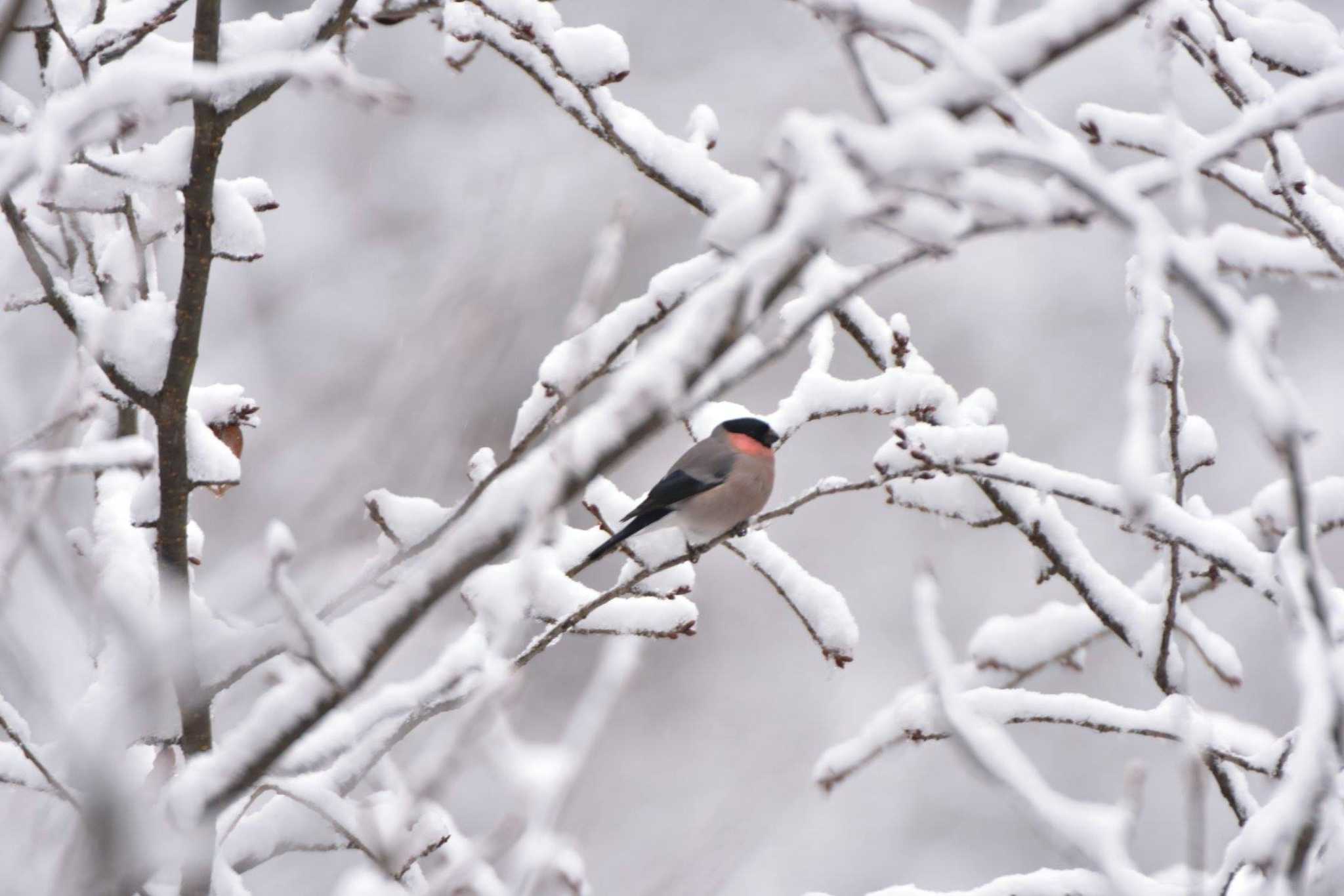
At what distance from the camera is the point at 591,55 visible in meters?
2.55

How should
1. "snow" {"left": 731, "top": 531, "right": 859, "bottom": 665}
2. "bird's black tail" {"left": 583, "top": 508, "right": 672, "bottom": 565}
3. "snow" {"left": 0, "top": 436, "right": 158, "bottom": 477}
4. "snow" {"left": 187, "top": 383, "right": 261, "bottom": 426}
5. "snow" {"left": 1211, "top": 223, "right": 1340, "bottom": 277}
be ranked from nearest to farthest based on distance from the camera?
"snow" {"left": 0, "top": 436, "right": 158, "bottom": 477}, "snow" {"left": 1211, "top": 223, "right": 1340, "bottom": 277}, "snow" {"left": 187, "top": 383, "right": 261, "bottom": 426}, "snow" {"left": 731, "top": 531, "right": 859, "bottom": 665}, "bird's black tail" {"left": 583, "top": 508, "right": 672, "bottom": 565}

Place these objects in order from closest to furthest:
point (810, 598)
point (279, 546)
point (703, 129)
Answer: point (279, 546)
point (810, 598)
point (703, 129)

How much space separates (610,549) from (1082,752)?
16.2 feet

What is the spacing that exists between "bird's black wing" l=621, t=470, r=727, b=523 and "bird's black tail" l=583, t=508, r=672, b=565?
2 centimetres

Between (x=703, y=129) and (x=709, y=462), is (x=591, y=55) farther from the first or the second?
(x=709, y=462)

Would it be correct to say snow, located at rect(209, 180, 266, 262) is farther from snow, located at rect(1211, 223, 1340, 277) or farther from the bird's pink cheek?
the bird's pink cheek

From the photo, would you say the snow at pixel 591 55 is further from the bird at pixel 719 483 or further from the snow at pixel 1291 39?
the bird at pixel 719 483

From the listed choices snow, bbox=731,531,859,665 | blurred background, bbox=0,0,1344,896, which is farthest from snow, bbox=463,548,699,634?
blurred background, bbox=0,0,1344,896

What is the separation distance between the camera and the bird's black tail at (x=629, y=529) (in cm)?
284

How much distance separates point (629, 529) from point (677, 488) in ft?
2.05

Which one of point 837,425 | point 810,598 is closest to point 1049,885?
point 810,598

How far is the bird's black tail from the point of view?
9.32 feet

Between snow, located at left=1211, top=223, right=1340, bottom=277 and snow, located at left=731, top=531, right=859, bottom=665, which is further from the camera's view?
snow, located at left=731, top=531, right=859, bottom=665

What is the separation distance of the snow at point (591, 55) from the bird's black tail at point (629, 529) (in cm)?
91
